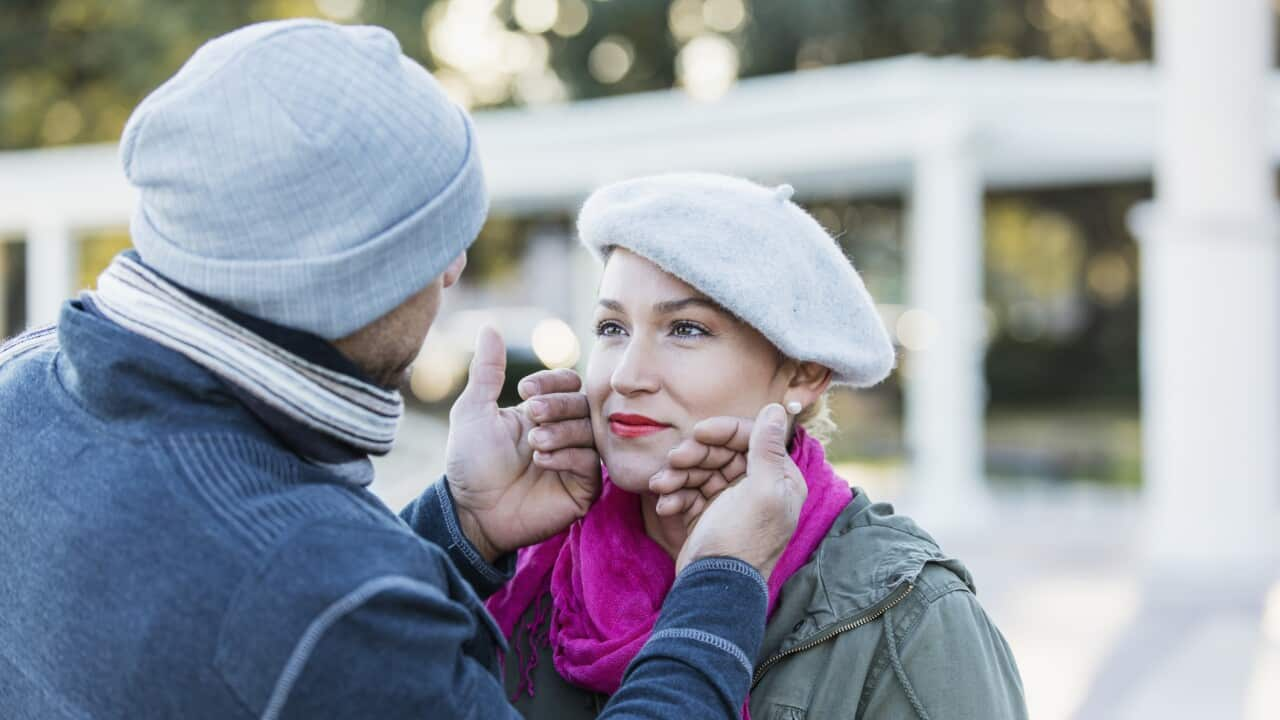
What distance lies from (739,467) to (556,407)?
12.9 inches

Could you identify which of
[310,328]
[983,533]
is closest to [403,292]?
[310,328]

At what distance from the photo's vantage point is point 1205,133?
8180 millimetres

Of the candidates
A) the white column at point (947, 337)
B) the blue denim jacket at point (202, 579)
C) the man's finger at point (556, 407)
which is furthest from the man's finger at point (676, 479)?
the white column at point (947, 337)

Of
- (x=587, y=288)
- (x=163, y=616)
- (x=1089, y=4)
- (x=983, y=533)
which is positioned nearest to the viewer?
(x=163, y=616)

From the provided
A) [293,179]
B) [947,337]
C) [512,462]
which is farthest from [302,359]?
[947,337]

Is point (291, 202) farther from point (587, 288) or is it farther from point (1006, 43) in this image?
point (1006, 43)

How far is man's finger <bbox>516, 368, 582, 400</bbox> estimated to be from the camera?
2.17 m

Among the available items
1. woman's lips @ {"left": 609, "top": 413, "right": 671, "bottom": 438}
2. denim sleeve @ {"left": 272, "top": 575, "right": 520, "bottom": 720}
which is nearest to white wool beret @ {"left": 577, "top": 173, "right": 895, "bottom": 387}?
woman's lips @ {"left": 609, "top": 413, "right": 671, "bottom": 438}

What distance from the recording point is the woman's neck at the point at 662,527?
7.09 ft

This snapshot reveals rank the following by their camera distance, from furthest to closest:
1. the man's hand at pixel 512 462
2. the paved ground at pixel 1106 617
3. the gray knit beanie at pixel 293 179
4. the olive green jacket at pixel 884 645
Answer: the paved ground at pixel 1106 617, the man's hand at pixel 512 462, the olive green jacket at pixel 884 645, the gray knit beanie at pixel 293 179

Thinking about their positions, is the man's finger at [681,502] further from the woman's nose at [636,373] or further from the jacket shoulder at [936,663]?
the jacket shoulder at [936,663]

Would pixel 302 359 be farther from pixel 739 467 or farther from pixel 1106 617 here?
pixel 1106 617

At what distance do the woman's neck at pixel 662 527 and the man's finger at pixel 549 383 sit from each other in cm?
23

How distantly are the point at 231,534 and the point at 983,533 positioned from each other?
9.29 metres
